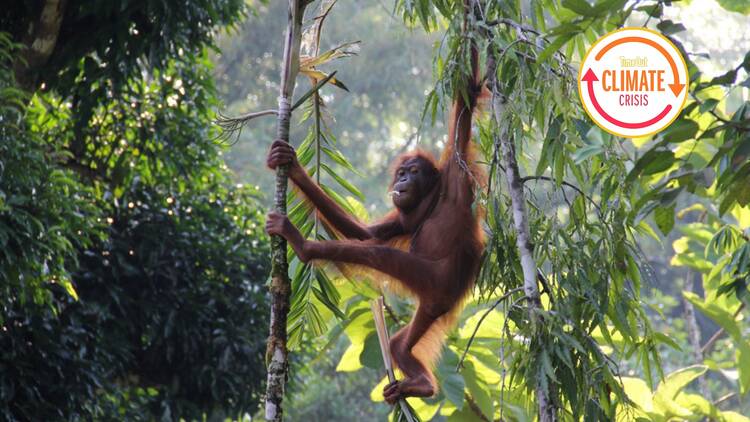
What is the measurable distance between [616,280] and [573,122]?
50 cm

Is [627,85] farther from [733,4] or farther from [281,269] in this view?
[281,269]

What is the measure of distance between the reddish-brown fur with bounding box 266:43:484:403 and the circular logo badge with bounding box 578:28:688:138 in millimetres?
634

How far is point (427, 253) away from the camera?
376cm

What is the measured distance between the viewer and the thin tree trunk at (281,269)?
9.46ft

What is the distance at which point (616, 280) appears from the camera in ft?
9.12

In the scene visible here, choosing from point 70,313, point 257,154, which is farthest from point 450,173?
point 257,154

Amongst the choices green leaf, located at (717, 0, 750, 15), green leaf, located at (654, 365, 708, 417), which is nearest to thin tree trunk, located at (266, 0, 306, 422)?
green leaf, located at (717, 0, 750, 15)

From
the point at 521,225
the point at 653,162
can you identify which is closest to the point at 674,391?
the point at 521,225

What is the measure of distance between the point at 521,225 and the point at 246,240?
15.6 feet

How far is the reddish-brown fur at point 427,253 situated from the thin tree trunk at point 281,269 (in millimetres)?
324

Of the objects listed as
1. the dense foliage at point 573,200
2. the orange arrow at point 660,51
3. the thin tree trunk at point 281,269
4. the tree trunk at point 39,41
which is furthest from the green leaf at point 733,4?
the tree trunk at point 39,41

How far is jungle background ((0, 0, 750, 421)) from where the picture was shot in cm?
270

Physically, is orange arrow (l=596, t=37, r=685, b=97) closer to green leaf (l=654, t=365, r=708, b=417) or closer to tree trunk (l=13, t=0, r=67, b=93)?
green leaf (l=654, t=365, r=708, b=417)

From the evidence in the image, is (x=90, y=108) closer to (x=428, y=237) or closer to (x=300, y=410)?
(x=428, y=237)
